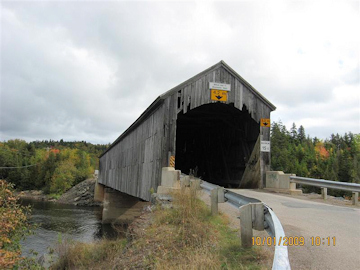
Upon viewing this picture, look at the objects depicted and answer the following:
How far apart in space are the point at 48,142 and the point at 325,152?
428 feet

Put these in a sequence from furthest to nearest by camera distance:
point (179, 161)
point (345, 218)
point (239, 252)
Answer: point (179, 161), point (345, 218), point (239, 252)

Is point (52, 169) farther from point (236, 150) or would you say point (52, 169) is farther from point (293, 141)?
point (293, 141)

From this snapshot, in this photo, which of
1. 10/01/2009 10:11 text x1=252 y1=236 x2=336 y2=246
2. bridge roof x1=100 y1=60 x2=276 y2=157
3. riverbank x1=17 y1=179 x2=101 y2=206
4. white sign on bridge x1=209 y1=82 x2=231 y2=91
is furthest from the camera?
riverbank x1=17 y1=179 x2=101 y2=206

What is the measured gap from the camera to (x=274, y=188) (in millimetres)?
11438

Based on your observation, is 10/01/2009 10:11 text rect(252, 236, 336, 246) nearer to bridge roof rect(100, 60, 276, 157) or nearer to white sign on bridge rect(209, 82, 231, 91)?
bridge roof rect(100, 60, 276, 157)

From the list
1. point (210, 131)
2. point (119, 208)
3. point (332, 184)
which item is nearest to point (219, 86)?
point (332, 184)

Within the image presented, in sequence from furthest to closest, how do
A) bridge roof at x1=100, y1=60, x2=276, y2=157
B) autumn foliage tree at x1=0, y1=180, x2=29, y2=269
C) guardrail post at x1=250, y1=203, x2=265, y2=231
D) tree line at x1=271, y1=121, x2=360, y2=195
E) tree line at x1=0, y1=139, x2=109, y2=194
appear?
tree line at x1=0, y1=139, x2=109, y2=194 < tree line at x1=271, y1=121, x2=360, y2=195 < bridge roof at x1=100, y1=60, x2=276, y2=157 < autumn foliage tree at x1=0, y1=180, x2=29, y2=269 < guardrail post at x1=250, y1=203, x2=265, y2=231

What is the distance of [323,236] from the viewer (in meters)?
4.34

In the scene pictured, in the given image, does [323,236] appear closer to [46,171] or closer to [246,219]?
[246,219]

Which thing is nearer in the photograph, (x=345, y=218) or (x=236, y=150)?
(x=345, y=218)

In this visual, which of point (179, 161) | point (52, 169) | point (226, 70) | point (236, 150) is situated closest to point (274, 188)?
point (236, 150)

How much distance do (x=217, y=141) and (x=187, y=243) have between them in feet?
43.7

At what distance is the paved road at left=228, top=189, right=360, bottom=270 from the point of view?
10.7ft

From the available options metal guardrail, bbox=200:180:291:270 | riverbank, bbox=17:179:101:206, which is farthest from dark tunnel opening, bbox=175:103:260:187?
riverbank, bbox=17:179:101:206
